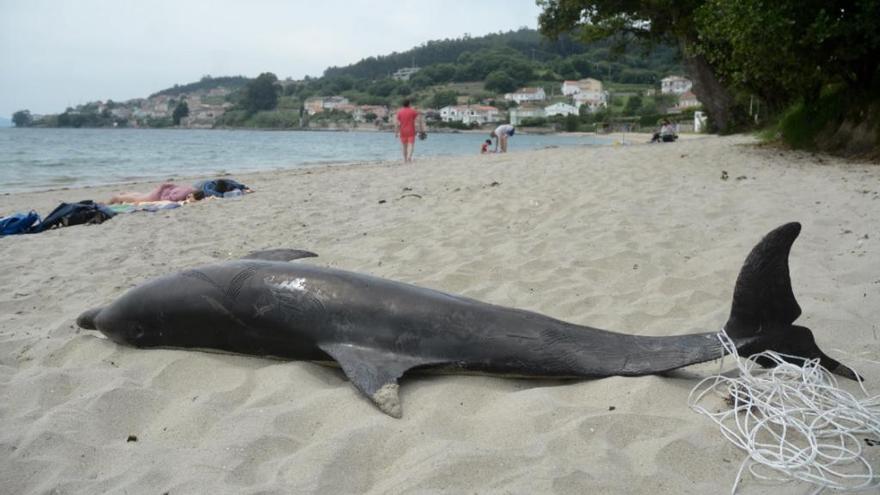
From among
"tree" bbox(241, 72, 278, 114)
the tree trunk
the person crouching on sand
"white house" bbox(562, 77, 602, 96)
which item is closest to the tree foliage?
"white house" bbox(562, 77, 602, 96)

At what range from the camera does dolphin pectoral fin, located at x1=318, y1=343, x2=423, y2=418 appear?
2.98 metres

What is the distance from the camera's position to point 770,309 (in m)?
2.96

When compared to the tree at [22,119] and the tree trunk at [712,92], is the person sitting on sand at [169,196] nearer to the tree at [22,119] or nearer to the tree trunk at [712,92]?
the tree trunk at [712,92]

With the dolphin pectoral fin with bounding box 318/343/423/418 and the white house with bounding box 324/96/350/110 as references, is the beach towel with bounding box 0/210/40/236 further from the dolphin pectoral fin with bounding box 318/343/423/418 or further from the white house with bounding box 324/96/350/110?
the white house with bounding box 324/96/350/110

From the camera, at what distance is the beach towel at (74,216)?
28.9ft

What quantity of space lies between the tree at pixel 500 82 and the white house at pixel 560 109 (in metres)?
19.3

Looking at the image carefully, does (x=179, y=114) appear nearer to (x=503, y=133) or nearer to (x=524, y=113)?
(x=524, y=113)

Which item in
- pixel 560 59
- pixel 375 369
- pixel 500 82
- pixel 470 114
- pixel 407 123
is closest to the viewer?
pixel 375 369

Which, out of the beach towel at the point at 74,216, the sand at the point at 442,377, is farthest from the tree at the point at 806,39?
the beach towel at the point at 74,216

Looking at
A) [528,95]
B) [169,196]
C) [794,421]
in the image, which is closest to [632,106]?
[528,95]

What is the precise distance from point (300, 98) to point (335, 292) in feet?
511

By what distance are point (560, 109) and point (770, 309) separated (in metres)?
134

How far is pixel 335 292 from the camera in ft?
11.6

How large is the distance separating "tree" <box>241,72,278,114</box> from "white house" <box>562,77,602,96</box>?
6579 cm
